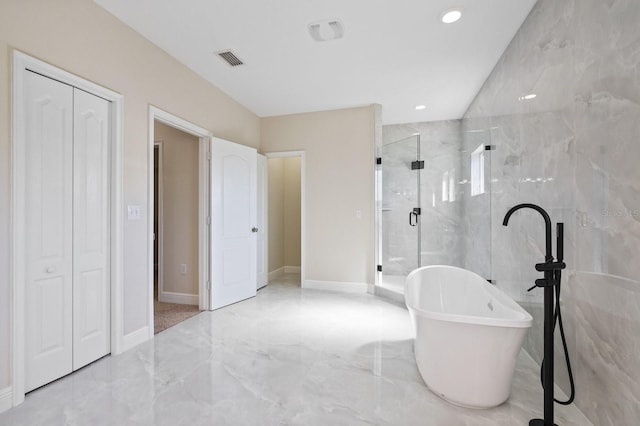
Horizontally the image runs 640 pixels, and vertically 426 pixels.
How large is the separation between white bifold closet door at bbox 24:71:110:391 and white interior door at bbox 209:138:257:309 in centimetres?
129

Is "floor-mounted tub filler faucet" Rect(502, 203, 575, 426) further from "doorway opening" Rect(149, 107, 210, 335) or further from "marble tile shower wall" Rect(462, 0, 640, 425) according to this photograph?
"doorway opening" Rect(149, 107, 210, 335)

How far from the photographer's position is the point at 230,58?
3.05 metres

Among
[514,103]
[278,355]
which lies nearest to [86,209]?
[278,355]

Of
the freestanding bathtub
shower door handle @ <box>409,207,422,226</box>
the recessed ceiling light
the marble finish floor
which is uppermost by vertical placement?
the recessed ceiling light

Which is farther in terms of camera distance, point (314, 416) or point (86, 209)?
point (86, 209)

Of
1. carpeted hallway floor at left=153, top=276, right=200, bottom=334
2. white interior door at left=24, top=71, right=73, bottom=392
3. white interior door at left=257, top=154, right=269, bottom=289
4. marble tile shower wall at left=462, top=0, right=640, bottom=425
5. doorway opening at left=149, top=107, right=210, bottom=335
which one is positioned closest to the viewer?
marble tile shower wall at left=462, top=0, right=640, bottom=425

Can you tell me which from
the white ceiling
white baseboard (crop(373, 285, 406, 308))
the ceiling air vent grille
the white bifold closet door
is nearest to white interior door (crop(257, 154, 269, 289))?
the white ceiling

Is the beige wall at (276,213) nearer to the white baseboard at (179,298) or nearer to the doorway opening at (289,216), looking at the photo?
the doorway opening at (289,216)

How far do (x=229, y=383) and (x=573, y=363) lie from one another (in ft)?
7.01

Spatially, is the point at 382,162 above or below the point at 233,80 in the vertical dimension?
below

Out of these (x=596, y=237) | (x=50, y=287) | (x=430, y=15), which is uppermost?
(x=430, y=15)

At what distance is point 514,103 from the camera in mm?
2625

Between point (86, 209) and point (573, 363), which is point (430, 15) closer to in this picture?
point (573, 363)

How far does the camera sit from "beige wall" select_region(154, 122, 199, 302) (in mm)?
3785
